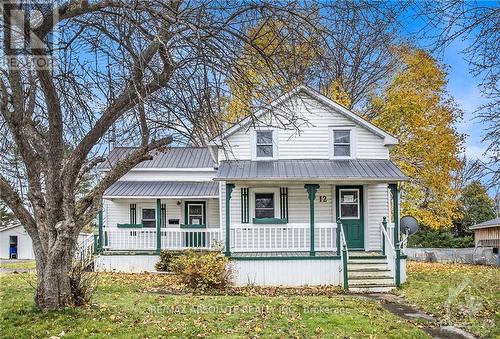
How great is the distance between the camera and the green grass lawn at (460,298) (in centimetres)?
883

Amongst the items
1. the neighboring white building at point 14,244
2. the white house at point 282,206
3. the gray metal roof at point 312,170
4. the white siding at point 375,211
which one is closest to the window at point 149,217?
the white house at point 282,206

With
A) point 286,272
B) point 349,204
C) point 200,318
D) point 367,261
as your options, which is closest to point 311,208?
point 286,272

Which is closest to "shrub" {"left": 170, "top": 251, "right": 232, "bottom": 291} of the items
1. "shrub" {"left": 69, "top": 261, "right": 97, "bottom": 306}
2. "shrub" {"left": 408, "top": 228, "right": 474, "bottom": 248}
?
"shrub" {"left": 69, "top": 261, "right": 97, "bottom": 306}

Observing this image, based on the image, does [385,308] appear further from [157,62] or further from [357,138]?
[357,138]

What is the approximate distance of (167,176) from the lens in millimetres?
20625

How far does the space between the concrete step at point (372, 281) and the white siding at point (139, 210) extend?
7.70 m

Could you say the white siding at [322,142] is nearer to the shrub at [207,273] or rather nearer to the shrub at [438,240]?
the shrub at [207,273]

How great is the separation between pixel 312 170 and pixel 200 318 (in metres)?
9.09

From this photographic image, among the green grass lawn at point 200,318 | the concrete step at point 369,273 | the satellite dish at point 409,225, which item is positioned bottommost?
the concrete step at point 369,273

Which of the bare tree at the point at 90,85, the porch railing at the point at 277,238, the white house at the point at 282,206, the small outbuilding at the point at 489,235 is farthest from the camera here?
the small outbuilding at the point at 489,235

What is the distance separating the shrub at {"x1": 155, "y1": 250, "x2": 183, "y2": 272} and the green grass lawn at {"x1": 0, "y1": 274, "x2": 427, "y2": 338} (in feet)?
21.7

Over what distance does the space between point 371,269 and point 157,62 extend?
9655 millimetres

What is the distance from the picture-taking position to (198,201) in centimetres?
2050

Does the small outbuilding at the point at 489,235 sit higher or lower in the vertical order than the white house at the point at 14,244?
higher
